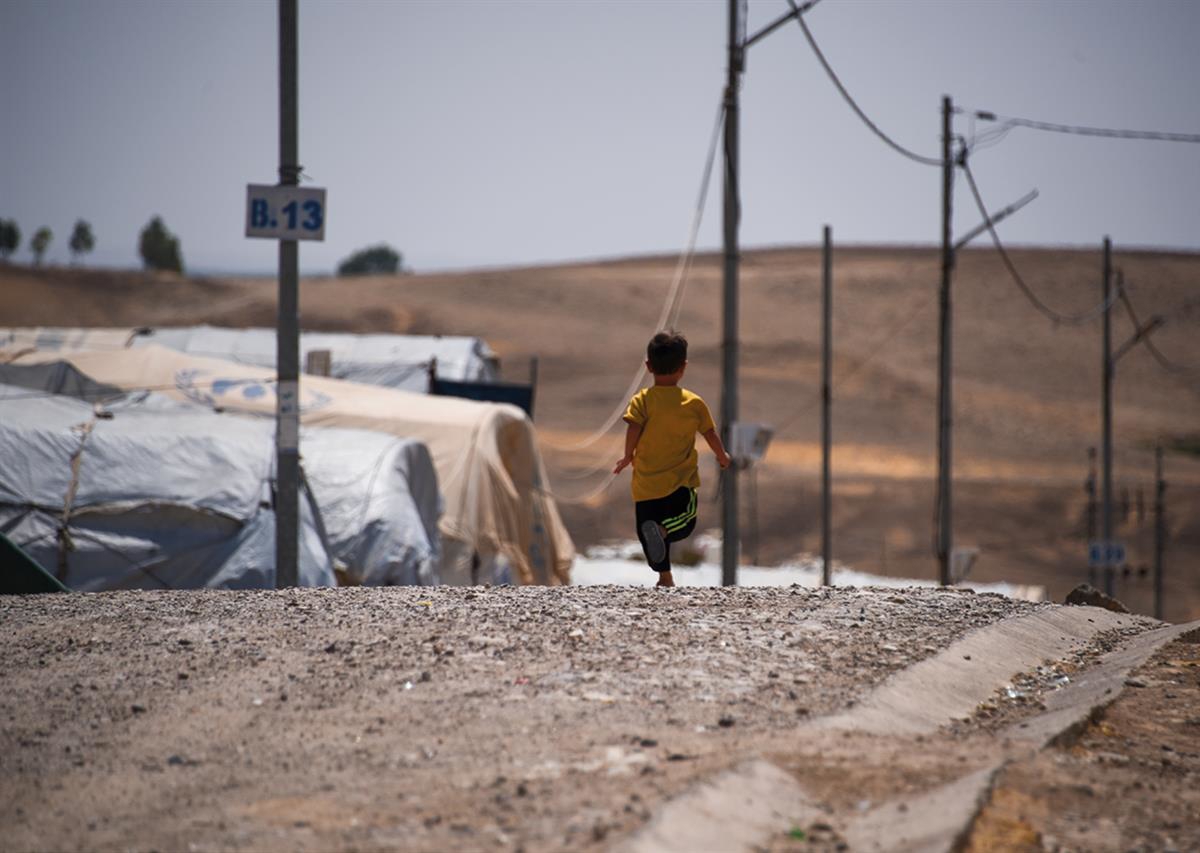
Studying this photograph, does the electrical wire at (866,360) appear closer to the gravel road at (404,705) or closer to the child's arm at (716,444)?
the child's arm at (716,444)

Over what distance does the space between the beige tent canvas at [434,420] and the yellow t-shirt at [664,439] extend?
9.60 m

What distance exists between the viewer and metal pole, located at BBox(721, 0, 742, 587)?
15562mm

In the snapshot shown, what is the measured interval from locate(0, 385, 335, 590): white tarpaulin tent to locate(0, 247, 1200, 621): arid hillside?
23.5 m

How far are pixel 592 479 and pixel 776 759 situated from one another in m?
39.8

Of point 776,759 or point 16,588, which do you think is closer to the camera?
point 776,759

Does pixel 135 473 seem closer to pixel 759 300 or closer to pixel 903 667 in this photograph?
pixel 903 667

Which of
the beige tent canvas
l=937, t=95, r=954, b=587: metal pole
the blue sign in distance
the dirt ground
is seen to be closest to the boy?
the dirt ground

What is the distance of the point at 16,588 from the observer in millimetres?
8938

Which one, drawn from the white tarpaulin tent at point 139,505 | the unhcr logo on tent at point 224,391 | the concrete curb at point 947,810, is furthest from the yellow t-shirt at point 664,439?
the unhcr logo on tent at point 224,391

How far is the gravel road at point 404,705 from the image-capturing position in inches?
166

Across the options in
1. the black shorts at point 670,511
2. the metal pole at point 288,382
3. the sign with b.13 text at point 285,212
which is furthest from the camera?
the metal pole at point 288,382

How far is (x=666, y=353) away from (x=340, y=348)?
22511 millimetres

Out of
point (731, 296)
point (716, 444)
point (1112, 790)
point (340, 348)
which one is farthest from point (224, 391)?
point (1112, 790)

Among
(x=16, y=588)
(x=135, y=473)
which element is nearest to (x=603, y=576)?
(x=135, y=473)
